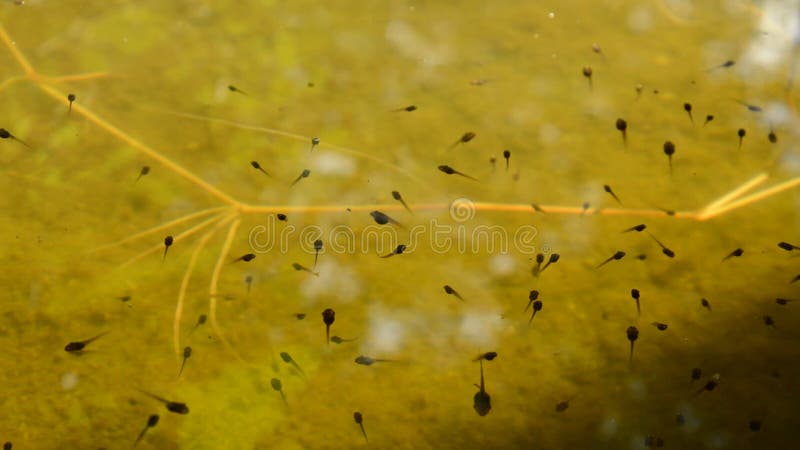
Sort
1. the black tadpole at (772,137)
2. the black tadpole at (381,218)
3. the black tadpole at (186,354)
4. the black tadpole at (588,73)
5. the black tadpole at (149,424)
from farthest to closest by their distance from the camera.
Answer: the black tadpole at (588,73) → the black tadpole at (772,137) → the black tadpole at (381,218) → the black tadpole at (186,354) → the black tadpole at (149,424)

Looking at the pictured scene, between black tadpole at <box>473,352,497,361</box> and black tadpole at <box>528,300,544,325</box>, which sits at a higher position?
black tadpole at <box>528,300,544,325</box>

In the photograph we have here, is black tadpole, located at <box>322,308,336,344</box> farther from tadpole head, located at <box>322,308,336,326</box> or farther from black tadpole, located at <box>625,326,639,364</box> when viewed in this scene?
black tadpole, located at <box>625,326,639,364</box>

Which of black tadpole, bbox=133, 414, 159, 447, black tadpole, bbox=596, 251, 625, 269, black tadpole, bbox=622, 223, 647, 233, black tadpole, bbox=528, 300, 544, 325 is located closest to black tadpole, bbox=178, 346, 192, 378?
black tadpole, bbox=133, 414, 159, 447

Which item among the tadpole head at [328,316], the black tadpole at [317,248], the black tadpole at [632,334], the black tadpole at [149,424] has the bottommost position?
the black tadpole at [149,424]

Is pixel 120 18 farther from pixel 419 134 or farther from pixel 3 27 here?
pixel 419 134

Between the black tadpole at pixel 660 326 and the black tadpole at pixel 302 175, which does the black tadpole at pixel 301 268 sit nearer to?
the black tadpole at pixel 302 175

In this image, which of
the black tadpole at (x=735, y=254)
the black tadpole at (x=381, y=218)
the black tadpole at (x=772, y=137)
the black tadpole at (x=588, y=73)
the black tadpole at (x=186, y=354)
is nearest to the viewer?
the black tadpole at (x=186, y=354)

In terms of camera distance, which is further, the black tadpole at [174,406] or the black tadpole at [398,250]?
the black tadpole at [398,250]

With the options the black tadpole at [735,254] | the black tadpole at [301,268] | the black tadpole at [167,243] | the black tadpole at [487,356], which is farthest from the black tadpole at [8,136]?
the black tadpole at [735,254]

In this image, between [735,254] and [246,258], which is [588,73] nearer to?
[735,254]
